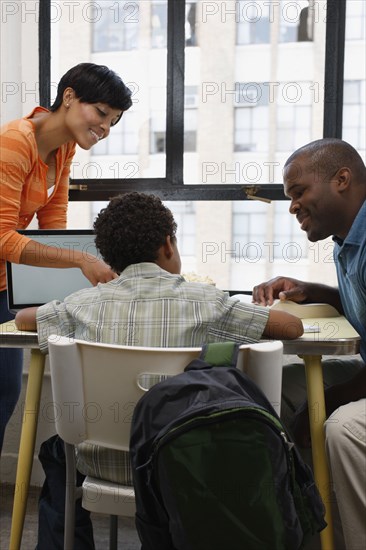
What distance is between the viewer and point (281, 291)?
1.88 m

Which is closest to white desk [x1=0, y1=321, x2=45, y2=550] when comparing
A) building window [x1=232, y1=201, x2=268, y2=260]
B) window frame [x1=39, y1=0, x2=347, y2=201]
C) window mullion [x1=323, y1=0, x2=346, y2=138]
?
window frame [x1=39, y1=0, x2=347, y2=201]

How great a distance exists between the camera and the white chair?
3.64ft

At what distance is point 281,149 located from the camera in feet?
8.32

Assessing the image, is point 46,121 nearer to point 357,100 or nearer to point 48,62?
point 48,62

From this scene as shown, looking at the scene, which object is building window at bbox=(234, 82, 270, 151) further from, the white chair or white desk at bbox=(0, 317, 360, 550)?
the white chair

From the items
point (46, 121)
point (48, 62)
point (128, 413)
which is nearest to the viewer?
point (128, 413)

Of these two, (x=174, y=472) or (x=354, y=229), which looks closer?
(x=174, y=472)

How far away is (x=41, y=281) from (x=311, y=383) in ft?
2.81

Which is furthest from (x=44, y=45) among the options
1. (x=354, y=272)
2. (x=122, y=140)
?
(x=354, y=272)

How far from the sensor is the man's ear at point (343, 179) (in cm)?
169

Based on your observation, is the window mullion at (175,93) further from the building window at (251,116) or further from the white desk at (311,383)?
the white desk at (311,383)

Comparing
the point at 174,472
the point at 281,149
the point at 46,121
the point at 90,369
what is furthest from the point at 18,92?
the point at 174,472

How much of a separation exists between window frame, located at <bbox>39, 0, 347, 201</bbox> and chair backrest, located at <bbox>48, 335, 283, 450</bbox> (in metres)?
1.38

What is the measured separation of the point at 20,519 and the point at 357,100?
1.85 meters
